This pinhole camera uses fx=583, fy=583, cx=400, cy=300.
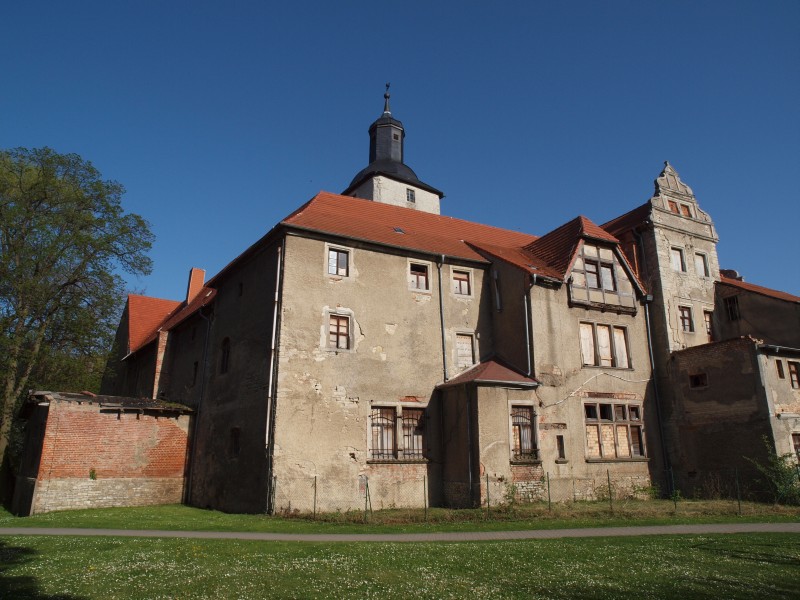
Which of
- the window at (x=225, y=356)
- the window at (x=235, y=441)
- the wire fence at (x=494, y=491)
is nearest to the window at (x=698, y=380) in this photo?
the wire fence at (x=494, y=491)

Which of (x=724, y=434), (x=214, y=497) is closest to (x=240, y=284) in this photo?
(x=214, y=497)

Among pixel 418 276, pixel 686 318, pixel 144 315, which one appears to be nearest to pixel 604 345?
pixel 686 318

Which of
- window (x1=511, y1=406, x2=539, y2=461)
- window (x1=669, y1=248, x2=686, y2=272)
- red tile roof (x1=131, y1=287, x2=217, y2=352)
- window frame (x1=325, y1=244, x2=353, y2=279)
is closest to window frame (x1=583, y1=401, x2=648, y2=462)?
window (x1=511, y1=406, x2=539, y2=461)

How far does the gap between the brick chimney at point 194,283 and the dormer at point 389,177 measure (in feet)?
38.2

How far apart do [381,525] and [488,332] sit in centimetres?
1011

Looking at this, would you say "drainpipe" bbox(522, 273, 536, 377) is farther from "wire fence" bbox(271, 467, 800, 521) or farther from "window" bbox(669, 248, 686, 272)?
"window" bbox(669, 248, 686, 272)

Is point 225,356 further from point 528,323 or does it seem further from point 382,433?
point 528,323

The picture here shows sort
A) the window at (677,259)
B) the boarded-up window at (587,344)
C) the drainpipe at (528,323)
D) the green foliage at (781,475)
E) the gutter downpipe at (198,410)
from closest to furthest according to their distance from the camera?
the green foliage at (781,475)
the drainpipe at (528,323)
the boarded-up window at (587,344)
the gutter downpipe at (198,410)
the window at (677,259)

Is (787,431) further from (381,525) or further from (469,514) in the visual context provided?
(381,525)

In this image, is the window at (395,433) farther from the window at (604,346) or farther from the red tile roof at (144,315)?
the red tile roof at (144,315)

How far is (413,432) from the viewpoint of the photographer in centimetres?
2059

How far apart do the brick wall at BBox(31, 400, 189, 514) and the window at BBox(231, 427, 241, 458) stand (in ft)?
12.7

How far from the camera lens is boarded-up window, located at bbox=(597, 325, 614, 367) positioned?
76.0 feet

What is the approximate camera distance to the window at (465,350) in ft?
73.6
